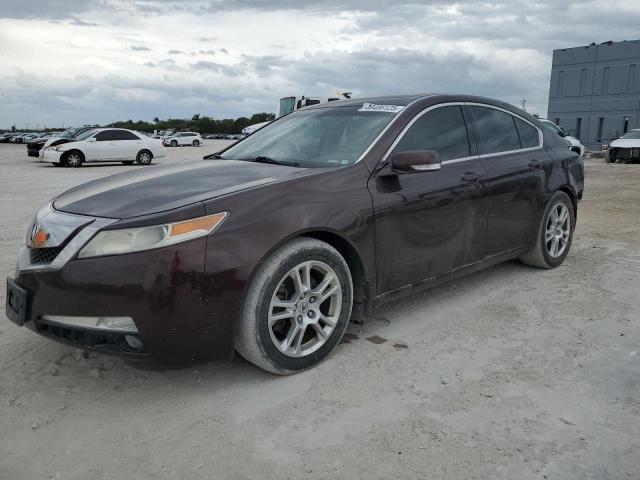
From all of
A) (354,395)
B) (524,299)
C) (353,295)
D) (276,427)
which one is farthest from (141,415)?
(524,299)

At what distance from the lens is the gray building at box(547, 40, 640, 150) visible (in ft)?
108

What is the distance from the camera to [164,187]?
3.22 meters

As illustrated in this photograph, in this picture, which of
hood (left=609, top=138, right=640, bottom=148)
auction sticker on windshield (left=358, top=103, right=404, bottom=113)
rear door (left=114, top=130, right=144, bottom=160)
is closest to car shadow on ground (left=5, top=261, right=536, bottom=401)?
auction sticker on windshield (left=358, top=103, right=404, bottom=113)

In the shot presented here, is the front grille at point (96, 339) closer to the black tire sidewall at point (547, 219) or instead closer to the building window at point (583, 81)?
the black tire sidewall at point (547, 219)

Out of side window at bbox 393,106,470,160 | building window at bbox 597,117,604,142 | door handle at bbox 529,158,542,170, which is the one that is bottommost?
door handle at bbox 529,158,542,170

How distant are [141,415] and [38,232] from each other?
1116 millimetres

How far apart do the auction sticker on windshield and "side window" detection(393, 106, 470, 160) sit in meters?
0.16

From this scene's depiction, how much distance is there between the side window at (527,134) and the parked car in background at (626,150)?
19412mm

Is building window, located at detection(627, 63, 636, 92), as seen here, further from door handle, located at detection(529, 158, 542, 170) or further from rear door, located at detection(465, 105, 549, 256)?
door handle, located at detection(529, 158, 542, 170)

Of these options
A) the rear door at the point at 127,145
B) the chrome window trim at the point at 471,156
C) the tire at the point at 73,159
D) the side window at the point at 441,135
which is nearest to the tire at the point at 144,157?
the rear door at the point at 127,145

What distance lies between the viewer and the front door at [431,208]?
3.54 metres

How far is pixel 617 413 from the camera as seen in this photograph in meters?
2.75

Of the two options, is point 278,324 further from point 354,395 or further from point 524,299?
point 524,299

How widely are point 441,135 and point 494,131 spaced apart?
0.76 metres
